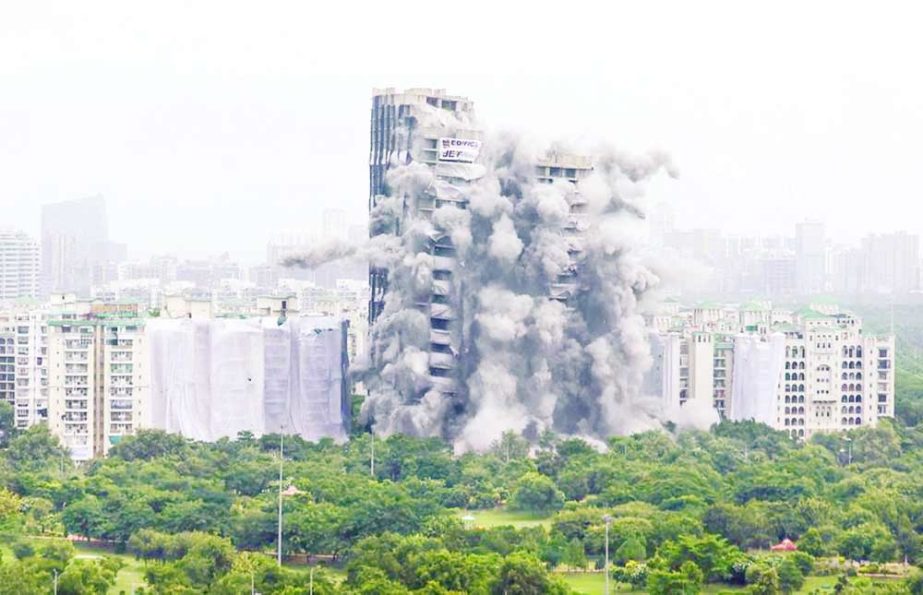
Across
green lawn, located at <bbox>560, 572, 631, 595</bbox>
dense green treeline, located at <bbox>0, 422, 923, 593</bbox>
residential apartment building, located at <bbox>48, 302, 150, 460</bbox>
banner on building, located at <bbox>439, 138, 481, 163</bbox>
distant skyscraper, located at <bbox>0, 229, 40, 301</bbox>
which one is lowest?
green lawn, located at <bbox>560, 572, 631, 595</bbox>

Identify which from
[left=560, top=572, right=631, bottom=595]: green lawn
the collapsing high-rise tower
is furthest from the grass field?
the collapsing high-rise tower

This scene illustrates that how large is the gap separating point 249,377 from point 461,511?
10.1 m

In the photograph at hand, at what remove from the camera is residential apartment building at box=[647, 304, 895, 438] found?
59906mm

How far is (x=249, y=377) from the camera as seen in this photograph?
54906mm

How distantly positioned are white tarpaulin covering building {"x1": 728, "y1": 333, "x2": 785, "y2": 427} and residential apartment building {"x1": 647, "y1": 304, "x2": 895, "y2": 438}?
0.02 m

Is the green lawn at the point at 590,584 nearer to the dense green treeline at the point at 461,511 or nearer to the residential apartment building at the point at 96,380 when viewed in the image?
the dense green treeline at the point at 461,511

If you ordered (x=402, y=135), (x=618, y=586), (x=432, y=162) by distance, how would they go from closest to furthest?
(x=618, y=586), (x=432, y=162), (x=402, y=135)

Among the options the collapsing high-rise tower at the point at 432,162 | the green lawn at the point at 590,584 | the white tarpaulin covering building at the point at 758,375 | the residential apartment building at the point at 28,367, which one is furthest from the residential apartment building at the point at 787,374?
the green lawn at the point at 590,584

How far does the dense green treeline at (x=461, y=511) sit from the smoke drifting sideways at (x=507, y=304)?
204 centimetres

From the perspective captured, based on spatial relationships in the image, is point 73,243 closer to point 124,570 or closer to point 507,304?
point 507,304

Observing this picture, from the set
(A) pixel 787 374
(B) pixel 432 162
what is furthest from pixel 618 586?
(A) pixel 787 374

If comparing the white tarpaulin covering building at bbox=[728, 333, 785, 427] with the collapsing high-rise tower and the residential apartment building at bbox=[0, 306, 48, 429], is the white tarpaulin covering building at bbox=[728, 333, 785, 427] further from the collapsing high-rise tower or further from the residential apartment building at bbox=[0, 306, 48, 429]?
the residential apartment building at bbox=[0, 306, 48, 429]

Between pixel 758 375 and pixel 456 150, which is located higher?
pixel 456 150

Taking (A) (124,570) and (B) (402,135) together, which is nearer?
(A) (124,570)
